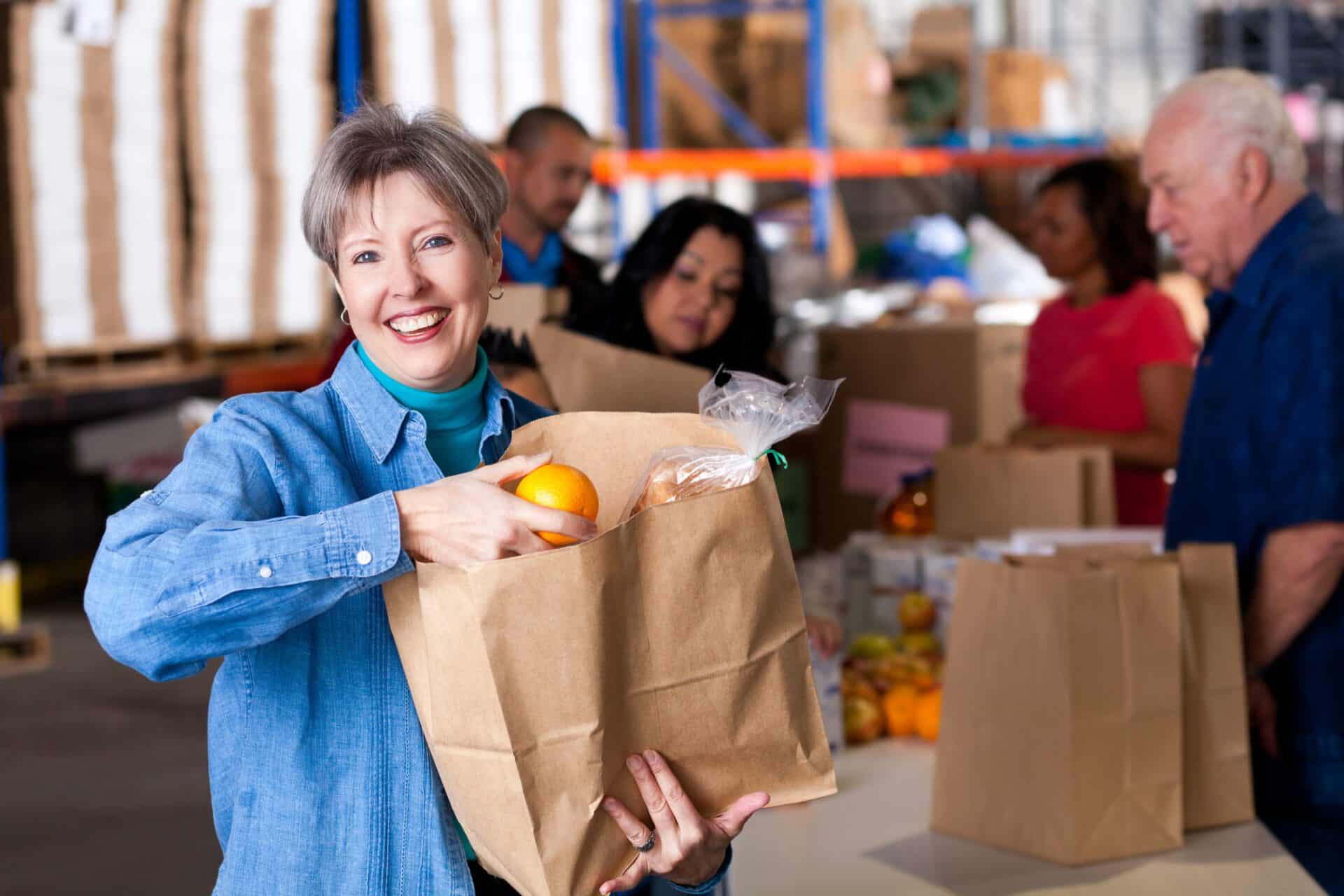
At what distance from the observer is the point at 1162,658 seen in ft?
6.39

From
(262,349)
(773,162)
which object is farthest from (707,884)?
(773,162)

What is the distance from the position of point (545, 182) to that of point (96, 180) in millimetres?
2344

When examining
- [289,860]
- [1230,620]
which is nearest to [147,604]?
[289,860]

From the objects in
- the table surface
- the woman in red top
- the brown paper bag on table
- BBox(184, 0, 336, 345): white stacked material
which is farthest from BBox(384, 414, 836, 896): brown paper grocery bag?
BBox(184, 0, 336, 345): white stacked material

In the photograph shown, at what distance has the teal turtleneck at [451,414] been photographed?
4.61 feet

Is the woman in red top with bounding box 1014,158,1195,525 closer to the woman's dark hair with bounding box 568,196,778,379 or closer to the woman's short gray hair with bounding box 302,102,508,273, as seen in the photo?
the woman's dark hair with bounding box 568,196,778,379

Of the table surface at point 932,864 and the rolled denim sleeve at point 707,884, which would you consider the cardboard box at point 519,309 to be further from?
the rolled denim sleeve at point 707,884

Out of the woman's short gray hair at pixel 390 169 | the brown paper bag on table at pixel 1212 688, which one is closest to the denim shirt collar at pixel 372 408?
the woman's short gray hair at pixel 390 169

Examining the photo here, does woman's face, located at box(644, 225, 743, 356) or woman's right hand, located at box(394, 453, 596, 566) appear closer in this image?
woman's right hand, located at box(394, 453, 596, 566)

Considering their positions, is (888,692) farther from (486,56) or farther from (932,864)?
(486,56)

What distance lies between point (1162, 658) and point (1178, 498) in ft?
1.86

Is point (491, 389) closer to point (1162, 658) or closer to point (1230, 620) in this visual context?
point (1162, 658)

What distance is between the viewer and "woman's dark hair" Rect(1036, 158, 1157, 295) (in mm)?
3662

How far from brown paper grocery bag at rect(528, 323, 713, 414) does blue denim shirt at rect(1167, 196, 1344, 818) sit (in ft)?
2.78
